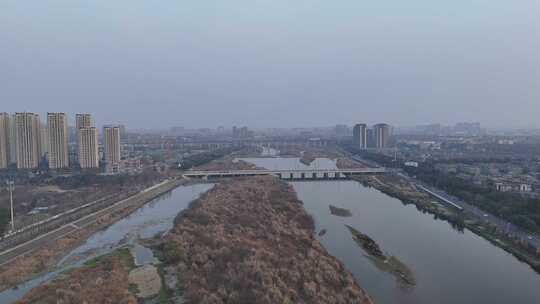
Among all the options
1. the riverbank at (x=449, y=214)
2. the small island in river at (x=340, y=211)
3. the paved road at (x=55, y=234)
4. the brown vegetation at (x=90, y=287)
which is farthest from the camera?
the small island in river at (x=340, y=211)

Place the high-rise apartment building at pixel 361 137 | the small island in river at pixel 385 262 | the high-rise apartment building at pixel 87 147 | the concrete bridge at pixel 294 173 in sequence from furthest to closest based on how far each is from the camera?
the high-rise apartment building at pixel 361 137 < the high-rise apartment building at pixel 87 147 < the concrete bridge at pixel 294 173 < the small island in river at pixel 385 262

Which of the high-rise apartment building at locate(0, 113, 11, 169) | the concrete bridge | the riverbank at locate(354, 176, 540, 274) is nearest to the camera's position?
the riverbank at locate(354, 176, 540, 274)

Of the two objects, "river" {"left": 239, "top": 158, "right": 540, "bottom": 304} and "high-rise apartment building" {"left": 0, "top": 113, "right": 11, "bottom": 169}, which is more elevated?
"high-rise apartment building" {"left": 0, "top": 113, "right": 11, "bottom": 169}

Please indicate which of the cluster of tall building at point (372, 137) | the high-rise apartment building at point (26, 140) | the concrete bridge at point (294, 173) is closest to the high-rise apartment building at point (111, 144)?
the high-rise apartment building at point (26, 140)

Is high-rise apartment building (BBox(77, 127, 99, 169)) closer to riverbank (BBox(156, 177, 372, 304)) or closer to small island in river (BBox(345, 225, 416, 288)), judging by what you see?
riverbank (BBox(156, 177, 372, 304))

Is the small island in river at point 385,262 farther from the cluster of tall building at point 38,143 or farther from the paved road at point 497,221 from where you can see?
Result: the cluster of tall building at point 38,143

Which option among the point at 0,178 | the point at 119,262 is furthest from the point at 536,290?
the point at 0,178

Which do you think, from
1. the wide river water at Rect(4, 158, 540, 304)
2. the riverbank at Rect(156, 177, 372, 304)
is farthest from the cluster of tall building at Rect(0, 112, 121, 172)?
the riverbank at Rect(156, 177, 372, 304)
